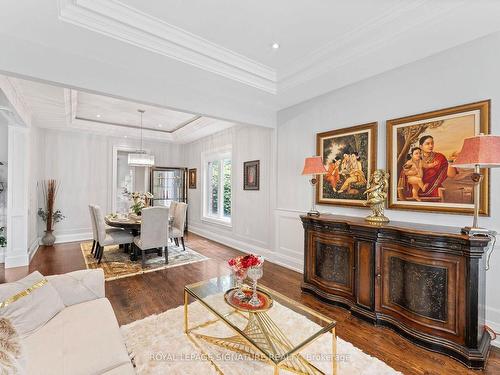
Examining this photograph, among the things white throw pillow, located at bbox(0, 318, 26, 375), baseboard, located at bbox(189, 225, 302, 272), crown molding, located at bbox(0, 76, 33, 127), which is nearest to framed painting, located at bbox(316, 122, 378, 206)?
baseboard, located at bbox(189, 225, 302, 272)

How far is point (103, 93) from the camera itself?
285 centimetres

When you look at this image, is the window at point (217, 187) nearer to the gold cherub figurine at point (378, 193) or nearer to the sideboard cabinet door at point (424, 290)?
the gold cherub figurine at point (378, 193)

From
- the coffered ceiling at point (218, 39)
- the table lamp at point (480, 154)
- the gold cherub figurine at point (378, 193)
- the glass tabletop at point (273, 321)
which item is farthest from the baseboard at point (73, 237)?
the table lamp at point (480, 154)

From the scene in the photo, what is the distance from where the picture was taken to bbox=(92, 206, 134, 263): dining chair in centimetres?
410

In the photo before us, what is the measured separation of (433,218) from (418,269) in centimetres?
65

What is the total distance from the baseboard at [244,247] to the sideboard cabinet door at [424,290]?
1697mm

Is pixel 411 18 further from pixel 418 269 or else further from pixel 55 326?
pixel 55 326

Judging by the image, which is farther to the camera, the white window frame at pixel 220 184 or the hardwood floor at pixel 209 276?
the white window frame at pixel 220 184

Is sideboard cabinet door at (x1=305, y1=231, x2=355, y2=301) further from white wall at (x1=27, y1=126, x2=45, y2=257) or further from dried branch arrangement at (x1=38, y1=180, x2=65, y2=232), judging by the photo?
dried branch arrangement at (x1=38, y1=180, x2=65, y2=232)

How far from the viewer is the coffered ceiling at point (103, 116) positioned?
3.60m

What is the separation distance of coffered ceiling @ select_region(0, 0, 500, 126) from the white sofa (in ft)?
6.88

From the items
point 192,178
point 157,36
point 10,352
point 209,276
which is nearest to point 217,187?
point 192,178

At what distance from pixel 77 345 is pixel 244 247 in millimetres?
3941

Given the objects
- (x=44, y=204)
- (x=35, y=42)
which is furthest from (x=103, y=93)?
(x=44, y=204)
